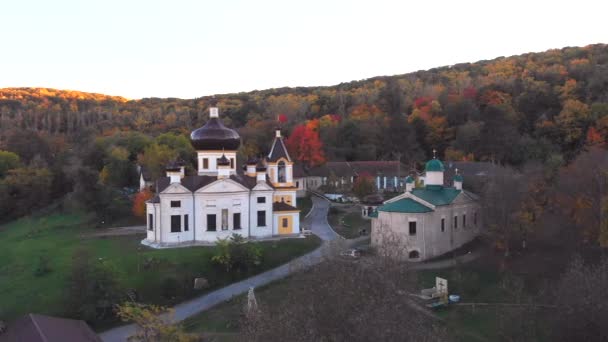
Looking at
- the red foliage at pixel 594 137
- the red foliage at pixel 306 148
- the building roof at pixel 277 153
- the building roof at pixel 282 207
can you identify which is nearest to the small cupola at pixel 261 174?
the building roof at pixel 282 207

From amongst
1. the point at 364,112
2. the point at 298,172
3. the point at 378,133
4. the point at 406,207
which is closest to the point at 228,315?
the point at 406,207

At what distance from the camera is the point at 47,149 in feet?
231

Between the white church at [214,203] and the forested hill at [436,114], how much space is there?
61.2ft

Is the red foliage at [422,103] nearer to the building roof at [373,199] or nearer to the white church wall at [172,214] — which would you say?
the building roof at [373,199]

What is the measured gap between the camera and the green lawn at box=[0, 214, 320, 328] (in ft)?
91.8

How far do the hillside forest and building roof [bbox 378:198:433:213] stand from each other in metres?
7.32

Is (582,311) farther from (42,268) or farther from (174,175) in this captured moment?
(42,268)

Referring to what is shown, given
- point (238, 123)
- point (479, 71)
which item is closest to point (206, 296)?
point (238, 123)

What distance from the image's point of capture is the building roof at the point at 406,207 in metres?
32.0

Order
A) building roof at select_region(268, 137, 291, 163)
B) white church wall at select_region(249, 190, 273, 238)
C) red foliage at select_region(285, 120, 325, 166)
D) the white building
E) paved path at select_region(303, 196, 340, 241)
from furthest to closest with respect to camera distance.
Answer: red foliage at select_region(285, 120, 325, 166) → building roof at select_region(268, 137, 291, 163) → paved path at select_region(303, 196, 340, 241) → white church wall at select_region(249, 190, 273, 238) → the white building

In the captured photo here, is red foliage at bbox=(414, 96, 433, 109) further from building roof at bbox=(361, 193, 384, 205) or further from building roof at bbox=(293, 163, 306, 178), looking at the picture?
building roof at bbox=(361, 193, 384, 205)

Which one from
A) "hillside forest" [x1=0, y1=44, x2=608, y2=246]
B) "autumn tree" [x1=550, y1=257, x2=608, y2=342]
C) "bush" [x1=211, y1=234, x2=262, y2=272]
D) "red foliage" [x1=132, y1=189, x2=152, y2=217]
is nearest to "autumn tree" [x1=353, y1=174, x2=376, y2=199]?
"hillside forest" [x1=0, y1=44, x2=608, y2=246]

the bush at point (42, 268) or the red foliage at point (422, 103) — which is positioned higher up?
the red foliage at point (422, 103)

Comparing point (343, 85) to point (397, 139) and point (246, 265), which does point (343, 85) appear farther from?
point (246, 265)
